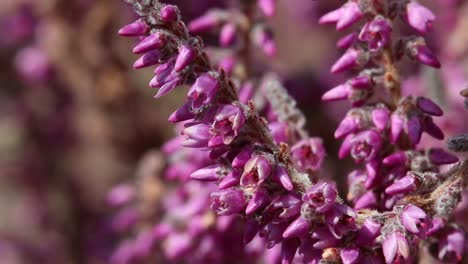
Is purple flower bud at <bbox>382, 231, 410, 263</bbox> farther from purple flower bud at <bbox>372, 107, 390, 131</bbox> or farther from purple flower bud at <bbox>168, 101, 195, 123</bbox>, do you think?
purple flower bud at <bbox>168, 101, 195, 123</bbox>

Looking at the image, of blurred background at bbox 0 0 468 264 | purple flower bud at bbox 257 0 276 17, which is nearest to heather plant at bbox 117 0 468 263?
purple flower bud at bbox 257 0 276 17

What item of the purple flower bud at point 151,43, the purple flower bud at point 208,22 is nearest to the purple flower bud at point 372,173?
the purple flower bud at point 151,43

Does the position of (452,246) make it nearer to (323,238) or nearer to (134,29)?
(323,238)

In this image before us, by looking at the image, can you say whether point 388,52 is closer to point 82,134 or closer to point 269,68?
point 269,68

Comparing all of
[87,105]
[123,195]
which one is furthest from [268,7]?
[87,105]

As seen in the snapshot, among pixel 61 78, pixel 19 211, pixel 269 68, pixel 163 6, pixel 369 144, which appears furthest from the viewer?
pixel 19 211

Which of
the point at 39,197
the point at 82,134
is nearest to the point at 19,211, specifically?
the point at 39,197
